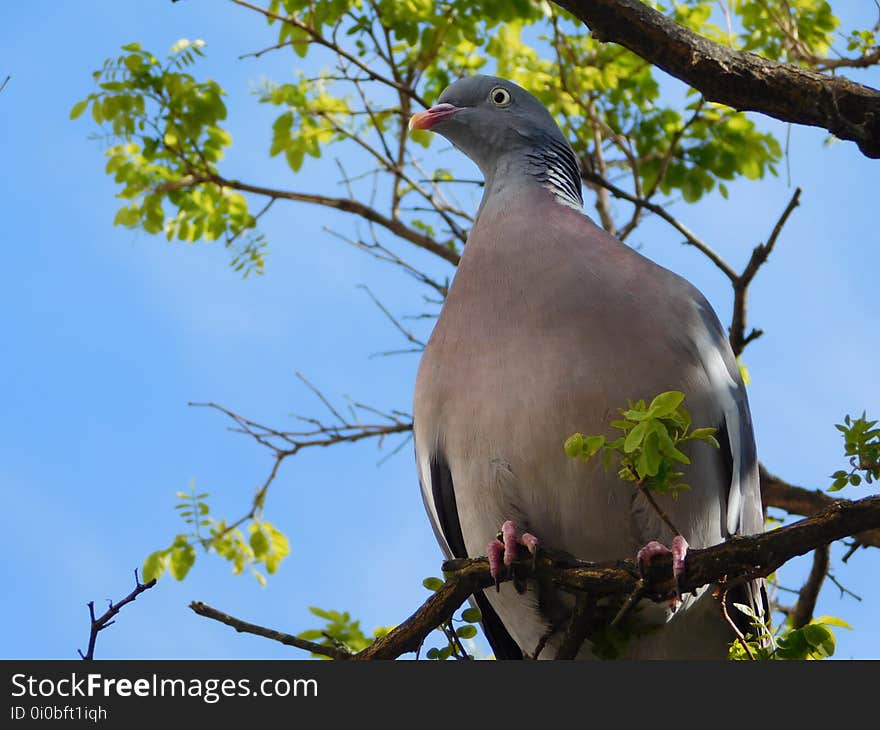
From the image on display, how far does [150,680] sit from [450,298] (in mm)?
1780

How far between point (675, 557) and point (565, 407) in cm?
78

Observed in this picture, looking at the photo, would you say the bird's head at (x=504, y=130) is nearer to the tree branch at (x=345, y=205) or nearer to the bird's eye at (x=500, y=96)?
the bird's eye at (x=500, y=96)

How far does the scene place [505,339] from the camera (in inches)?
148

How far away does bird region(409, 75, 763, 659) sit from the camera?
3648 mm

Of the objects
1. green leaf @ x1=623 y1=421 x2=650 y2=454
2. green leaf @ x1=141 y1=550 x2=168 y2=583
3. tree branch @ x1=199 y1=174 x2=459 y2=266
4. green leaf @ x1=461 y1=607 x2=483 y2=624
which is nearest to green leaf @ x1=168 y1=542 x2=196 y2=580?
green leaf @ x1=141 y1=550 x2=168 y2=583

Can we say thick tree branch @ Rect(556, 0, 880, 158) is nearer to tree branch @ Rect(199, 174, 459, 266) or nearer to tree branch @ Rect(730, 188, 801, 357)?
tree branch @ Rect(730, 188, 801, 357)

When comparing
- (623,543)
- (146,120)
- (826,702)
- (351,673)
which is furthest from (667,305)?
(146,120)

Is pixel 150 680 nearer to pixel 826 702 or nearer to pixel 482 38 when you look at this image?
pixel 826 702

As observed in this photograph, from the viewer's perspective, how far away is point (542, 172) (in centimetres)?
451

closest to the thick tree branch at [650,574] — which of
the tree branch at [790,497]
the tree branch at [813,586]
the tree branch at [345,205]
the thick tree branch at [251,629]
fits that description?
the thick tree branch at [251,629]

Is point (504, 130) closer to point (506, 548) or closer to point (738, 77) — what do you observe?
point (738, 77)

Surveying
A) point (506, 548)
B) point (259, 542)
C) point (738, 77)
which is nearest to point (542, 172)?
point (738, 77)

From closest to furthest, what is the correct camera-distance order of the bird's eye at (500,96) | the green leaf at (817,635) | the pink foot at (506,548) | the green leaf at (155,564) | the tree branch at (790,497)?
the green leaf at (817,635), the pink foot at (506,548), the bird's eye at (500,96), the tree branch at (790,497), the green leaf at (155,564)

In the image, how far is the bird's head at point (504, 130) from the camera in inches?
180
